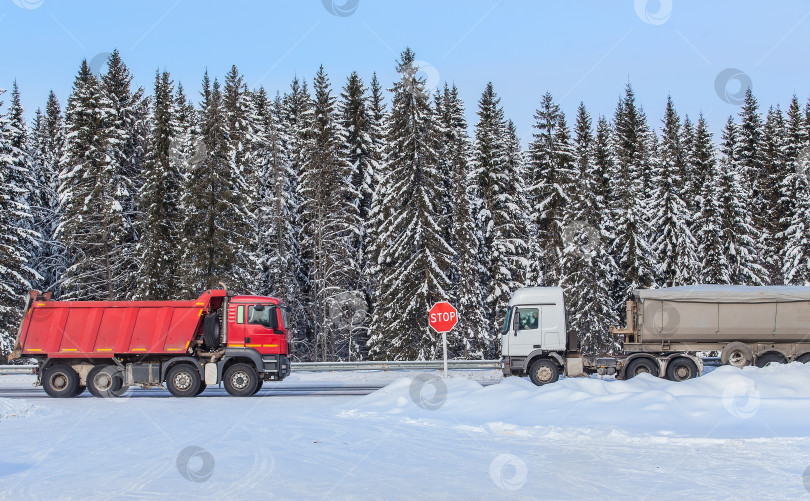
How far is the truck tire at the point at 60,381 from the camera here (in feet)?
64.6

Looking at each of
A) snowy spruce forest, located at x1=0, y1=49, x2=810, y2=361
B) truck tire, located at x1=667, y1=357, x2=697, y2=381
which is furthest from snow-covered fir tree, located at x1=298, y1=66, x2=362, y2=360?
truck tire, located at x1=667, y1=357, x2=697, y2=381

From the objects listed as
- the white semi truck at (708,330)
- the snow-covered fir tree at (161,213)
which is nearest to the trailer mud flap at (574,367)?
the white semi truck at (708,330)

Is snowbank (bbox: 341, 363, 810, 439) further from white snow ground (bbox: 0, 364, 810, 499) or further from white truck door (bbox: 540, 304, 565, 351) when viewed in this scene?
white truck door (bbox: 540, 304, 565, 351)

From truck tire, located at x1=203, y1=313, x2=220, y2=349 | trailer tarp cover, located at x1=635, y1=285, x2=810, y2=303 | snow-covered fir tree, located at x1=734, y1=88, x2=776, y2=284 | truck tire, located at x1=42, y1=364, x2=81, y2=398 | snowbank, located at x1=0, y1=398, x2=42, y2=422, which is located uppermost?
snow-covered fir tree, located at x1=734, y1=88, x2=776, y2=284

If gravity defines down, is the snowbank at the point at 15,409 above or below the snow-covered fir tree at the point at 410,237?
below

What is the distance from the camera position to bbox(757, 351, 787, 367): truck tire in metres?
22.3

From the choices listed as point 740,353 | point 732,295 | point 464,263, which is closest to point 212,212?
point 464,263

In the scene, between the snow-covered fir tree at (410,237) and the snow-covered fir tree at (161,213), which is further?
the snow-covered fir tree at (161,213)

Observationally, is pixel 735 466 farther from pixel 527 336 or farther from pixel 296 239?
pixel 296 239

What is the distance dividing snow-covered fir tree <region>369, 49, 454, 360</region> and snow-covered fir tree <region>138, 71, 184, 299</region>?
1145cm

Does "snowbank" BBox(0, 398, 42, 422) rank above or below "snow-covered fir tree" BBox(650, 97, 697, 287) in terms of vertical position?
below

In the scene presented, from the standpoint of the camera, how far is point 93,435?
12.0 meters

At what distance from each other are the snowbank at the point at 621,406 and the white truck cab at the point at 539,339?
478cm

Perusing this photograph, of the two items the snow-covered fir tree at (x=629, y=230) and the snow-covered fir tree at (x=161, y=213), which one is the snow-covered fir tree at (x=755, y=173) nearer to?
the snow-covered fir tree at (x=629, y=230)
